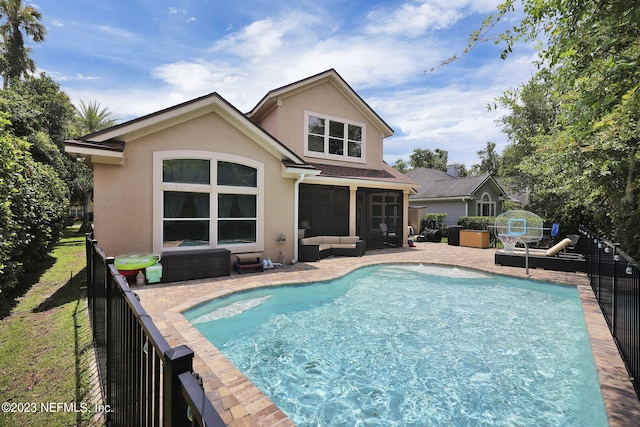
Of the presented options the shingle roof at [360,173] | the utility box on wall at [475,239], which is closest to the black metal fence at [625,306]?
the shingle roof at [360,173]

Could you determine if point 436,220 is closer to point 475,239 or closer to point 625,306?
point 475,239

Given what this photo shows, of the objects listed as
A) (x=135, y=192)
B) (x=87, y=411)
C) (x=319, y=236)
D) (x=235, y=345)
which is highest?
(x=135, y=192)

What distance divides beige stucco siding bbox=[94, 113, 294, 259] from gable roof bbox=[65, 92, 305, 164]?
0.59 feet

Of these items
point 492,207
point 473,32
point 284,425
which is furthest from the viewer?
point 492,207

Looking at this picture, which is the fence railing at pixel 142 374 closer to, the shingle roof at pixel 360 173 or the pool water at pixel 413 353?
the pool water at pixel 413 353

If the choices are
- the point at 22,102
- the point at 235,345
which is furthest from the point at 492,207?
the point at 22,102

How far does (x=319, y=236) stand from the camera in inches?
574

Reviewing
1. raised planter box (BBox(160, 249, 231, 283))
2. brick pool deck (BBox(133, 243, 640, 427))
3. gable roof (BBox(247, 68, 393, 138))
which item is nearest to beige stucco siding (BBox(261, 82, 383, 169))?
gable roof (BBox(247, 68, 393, 138))

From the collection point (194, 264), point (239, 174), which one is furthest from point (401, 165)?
point (194, 264)

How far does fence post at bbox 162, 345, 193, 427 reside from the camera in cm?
124

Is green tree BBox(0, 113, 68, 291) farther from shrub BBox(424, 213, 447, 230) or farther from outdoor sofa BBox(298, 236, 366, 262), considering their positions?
shrub BBox(424, 213, 447, 230)

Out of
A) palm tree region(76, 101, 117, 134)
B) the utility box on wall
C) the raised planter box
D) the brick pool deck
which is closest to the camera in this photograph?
the brick pool deck

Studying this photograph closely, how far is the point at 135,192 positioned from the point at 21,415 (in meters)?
6.45

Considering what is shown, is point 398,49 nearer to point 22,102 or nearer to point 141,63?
point 141,63
